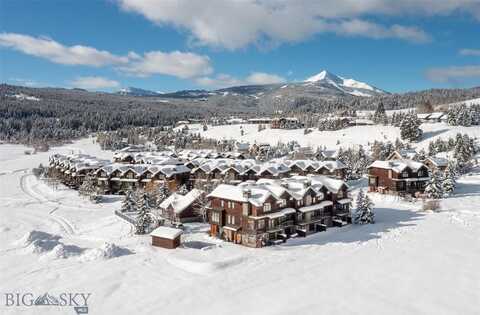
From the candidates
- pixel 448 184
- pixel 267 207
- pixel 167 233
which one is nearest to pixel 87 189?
pixel 167 233

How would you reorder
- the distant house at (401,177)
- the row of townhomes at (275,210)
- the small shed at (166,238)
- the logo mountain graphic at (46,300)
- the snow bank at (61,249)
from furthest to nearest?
the distant house at (401,177)
the row of townhomes at (275,210)
the small shed at (166,238)
the snow bank at (61,249)
the logo mountain graphic at (46,300)

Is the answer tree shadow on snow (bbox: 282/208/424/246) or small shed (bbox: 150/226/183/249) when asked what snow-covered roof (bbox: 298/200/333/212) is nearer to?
tree shadow on snow (bbox: 282/208/424/246)

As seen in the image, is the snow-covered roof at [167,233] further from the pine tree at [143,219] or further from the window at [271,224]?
the window at [271,224]

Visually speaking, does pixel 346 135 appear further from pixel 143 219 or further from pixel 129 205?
pixel 143 219

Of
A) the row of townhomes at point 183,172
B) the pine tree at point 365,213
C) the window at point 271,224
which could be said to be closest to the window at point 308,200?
the window at point 271,224

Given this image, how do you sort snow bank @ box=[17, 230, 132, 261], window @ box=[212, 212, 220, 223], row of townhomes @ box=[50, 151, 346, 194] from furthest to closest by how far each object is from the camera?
row of townhomes @ box=[50, 151, 346, 194] < window @ box=[212, 212, 220, 223] < snow bank @ box=[17, 230, 132, 261]

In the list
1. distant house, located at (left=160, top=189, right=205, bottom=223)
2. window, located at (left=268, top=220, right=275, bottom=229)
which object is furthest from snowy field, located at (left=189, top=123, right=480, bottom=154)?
distant house, located at (left=160, top=189, right=205, bottom=223)

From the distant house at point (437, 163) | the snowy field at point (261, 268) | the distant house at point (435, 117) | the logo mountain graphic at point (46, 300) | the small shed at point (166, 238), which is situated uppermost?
the distant house at point (435, 117)
